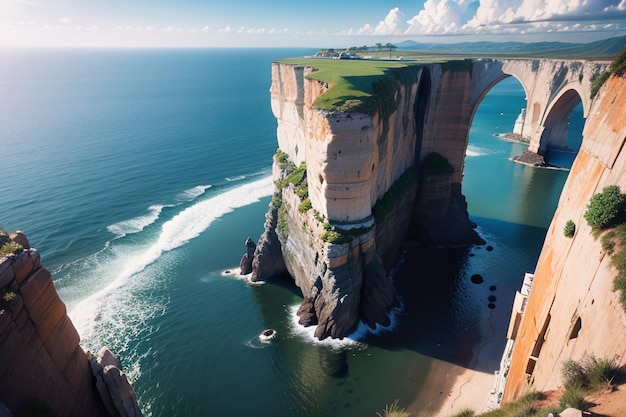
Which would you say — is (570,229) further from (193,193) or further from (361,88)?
(193,193)

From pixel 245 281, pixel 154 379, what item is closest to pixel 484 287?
pixel 245 281

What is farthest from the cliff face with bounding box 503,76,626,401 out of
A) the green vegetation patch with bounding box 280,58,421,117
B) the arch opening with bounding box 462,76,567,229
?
the arch opening with bounding box 462,76,567,229

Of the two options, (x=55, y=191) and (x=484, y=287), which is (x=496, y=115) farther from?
(x=55, y=191)

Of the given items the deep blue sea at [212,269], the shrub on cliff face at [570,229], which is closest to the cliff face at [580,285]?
the shrub on cliff face at [570,229]

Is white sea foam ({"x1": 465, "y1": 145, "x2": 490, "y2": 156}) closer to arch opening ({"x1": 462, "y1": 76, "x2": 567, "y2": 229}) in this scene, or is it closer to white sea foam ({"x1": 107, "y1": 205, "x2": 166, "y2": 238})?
arch opening ({"x1": 462, "y1": 76, "x2": 567, "y2": 229})

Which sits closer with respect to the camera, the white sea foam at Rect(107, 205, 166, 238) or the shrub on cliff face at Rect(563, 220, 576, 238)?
the shrub on cliff face at Rect(563, 220, 576, 238)

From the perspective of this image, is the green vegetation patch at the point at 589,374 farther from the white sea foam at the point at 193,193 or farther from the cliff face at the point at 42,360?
the white sea foam at the point at 193,193
